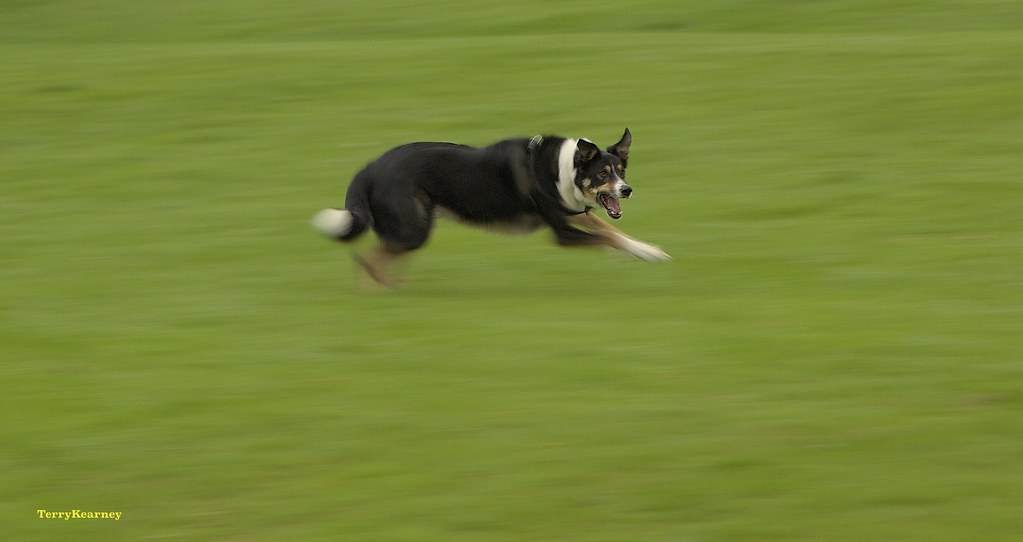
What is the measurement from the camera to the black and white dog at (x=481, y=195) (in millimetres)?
10539

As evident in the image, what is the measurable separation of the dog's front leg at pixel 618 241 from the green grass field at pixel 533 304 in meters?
0.32

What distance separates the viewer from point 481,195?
10.7 metres

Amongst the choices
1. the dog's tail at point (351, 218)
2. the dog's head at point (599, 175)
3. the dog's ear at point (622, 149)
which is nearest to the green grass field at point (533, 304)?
the dog's tail at point (351, 218)

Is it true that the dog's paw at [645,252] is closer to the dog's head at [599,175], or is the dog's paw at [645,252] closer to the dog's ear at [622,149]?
the dog's head at [599,175]

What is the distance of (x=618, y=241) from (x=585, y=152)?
2.57 feet

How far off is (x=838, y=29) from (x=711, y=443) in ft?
59.3

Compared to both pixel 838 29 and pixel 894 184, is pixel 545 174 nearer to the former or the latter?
pixel 894 184

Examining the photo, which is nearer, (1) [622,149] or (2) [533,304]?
(2) [533,304]

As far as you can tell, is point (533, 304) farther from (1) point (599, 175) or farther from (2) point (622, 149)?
(2) point (622, 149)

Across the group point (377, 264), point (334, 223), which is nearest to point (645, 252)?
point (377, 264)

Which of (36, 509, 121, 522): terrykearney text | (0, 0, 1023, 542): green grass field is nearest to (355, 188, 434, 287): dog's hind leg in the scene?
(0, 0, 1023, 542): green grass field

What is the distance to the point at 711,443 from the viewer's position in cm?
695

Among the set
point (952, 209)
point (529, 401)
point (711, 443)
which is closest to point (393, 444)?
point (529, 401)

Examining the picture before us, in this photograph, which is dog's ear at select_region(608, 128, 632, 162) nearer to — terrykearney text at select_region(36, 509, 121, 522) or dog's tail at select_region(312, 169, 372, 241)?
dog's tail at select_region(312, 169, 372, 241)
